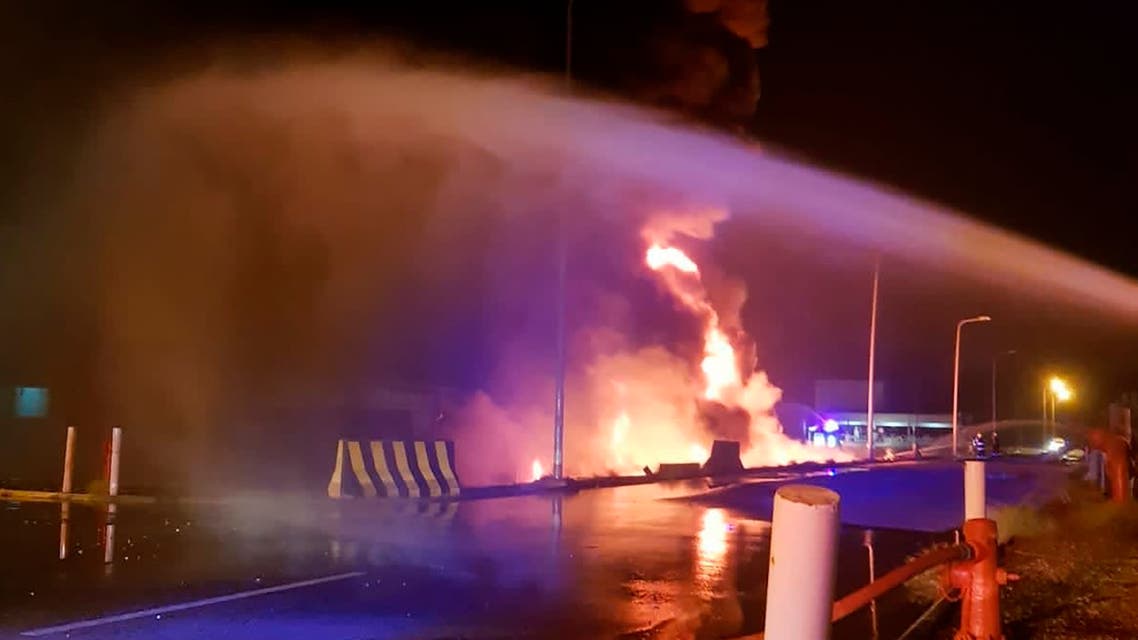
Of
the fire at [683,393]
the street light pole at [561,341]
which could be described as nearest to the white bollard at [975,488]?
the street light pole at [561,341]

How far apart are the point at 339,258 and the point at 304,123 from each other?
3222 millimetres

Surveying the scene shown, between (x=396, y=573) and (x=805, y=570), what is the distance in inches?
231

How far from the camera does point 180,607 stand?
698 centimetres

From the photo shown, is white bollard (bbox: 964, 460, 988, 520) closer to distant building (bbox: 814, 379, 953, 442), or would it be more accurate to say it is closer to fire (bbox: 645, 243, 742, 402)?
fire (bbox: 645, 243, 742, 402)

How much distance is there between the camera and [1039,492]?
1814cm

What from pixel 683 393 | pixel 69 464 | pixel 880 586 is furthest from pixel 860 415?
pixel 880 586

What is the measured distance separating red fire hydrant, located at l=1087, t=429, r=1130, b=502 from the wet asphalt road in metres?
2.47

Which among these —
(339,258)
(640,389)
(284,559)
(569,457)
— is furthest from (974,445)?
(284,559)

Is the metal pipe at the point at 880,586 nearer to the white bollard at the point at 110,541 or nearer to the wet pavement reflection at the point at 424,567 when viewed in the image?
the wet pavement reflection at the point at 424,567

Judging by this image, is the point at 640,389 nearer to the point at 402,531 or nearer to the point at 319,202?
the point at 319,202

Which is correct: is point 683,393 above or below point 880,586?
above

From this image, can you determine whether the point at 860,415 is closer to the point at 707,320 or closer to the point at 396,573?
the point at 707,320

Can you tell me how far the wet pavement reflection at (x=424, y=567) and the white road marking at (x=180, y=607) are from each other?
142mm

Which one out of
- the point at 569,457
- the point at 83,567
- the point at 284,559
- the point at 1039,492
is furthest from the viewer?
the point at 569,457
